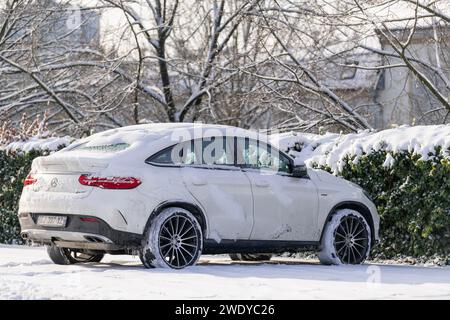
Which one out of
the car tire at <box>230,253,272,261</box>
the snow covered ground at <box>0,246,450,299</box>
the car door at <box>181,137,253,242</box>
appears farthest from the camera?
the car tire at <box>230,253,272,261</box>

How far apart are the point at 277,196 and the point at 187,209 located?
1228mm

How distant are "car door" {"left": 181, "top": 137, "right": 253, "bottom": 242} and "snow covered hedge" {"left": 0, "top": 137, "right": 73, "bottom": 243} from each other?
5.45 m

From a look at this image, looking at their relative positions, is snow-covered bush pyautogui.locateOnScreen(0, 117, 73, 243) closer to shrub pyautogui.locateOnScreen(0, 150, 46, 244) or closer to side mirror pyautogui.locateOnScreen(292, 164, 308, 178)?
shrub pyautogui.locateOnScreen(0, 150, 46, 244)

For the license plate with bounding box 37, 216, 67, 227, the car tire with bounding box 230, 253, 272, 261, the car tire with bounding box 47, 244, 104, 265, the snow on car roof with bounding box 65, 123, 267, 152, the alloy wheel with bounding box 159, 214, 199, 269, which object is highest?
the snow on car roof with bounding box 65, 123, 267, 152

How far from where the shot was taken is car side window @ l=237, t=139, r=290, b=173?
1112 cm

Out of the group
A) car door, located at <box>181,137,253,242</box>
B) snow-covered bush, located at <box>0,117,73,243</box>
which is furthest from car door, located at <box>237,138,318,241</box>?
snow-covered bush, located at <box>0,117,73,243</box>

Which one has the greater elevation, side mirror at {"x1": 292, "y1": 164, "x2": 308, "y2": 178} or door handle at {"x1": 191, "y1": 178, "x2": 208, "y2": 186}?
side mirror at {"x1": 292, "y1": 164, "x2": 308, "y2": 178}

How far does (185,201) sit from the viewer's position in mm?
10258

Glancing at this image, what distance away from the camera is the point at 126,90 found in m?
22.1

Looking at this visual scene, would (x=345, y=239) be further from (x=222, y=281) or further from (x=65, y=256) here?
(x=65, y=256)

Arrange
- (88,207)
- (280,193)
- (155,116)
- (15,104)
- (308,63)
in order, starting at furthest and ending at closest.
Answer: (155,116) < (15,104) < (308,63) < (280,193) < (88,207)

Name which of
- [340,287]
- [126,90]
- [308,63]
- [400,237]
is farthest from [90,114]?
[340,287]
